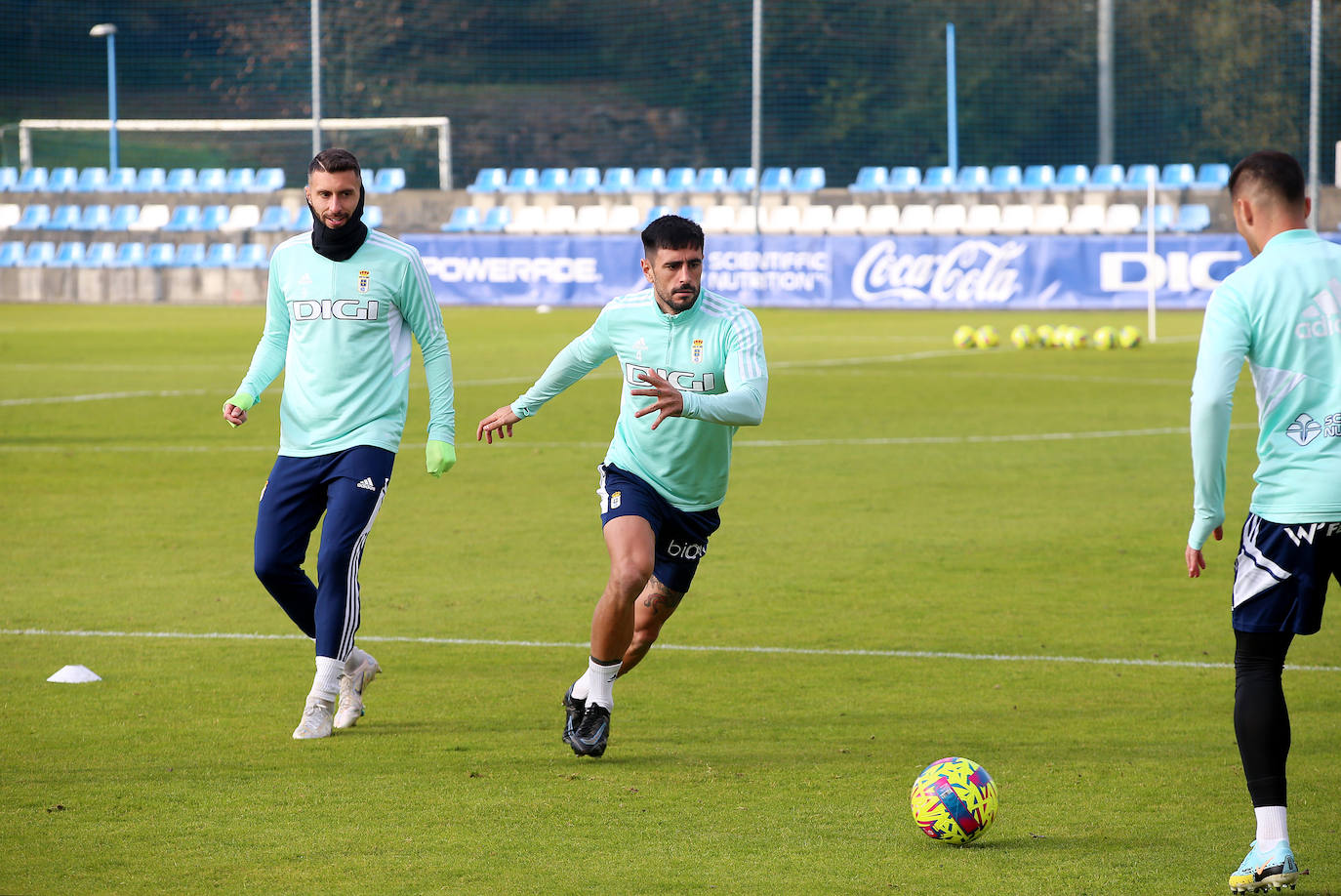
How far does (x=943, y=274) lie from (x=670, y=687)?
2910 centimetres

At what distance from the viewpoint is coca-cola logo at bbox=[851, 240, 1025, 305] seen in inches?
1394

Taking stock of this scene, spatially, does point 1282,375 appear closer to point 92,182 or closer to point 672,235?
point 672,235

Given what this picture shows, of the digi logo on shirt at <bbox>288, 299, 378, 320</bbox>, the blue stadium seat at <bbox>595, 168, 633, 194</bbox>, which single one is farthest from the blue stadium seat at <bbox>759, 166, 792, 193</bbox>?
the digi logo on shirt at <bbox>288, 299, 378, 320</bbox>

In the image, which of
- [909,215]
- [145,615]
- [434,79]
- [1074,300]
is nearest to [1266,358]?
[145,615]

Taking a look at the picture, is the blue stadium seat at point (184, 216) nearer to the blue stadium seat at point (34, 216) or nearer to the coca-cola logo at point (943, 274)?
the blue stadium seat at point (34, 216)

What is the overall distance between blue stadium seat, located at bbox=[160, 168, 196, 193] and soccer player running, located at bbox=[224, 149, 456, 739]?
40.8 m

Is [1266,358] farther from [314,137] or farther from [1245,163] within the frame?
[314,137]

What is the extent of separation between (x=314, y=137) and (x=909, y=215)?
13.2m

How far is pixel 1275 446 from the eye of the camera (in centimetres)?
495

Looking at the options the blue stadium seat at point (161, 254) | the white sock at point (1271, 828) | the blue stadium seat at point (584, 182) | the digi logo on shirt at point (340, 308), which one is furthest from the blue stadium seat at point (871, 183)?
the white sock at point (1271, 828)

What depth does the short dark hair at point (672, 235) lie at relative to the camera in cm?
626

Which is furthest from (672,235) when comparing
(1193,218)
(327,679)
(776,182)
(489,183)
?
(489,183)

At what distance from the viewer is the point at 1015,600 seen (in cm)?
932

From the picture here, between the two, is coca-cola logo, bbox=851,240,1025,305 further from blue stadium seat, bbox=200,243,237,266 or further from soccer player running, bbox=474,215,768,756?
soccer player running, bbox=474,215,768,756
